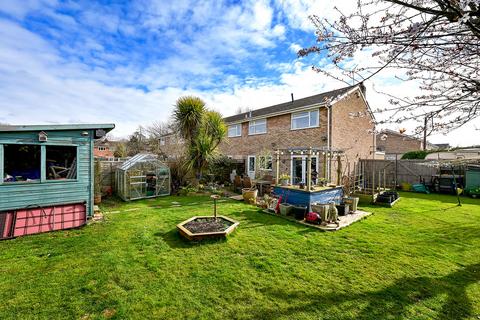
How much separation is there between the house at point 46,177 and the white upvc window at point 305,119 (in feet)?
38.4

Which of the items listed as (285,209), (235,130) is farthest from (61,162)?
(235,130)

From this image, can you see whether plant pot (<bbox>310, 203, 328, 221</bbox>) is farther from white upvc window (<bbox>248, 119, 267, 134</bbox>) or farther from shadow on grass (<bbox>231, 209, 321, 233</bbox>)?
white upvc window (<bbox>248, 119, 267, 134</bbox>)

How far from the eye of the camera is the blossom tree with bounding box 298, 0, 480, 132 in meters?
2.07

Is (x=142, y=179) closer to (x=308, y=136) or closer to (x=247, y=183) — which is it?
(x=247, y=183)

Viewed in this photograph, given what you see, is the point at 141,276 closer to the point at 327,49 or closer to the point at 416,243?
the point at 327,49

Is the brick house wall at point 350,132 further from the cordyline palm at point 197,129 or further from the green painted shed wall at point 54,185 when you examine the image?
the green painted shed wall at point 54,185

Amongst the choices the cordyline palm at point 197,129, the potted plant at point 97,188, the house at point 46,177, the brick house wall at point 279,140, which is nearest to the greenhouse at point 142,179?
the potted plant at point 97,188

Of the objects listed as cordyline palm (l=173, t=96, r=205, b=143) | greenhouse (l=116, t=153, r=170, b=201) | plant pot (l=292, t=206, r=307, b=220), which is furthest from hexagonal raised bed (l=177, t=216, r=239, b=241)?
cordyline palm (l=173, t=96, r=205, b=143)

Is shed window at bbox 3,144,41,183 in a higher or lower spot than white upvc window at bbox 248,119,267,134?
lower

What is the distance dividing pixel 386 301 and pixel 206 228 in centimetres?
433

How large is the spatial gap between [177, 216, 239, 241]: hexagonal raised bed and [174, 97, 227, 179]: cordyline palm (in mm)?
6586

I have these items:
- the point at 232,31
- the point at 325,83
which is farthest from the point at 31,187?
the point at 325,83

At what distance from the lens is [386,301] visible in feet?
11.2

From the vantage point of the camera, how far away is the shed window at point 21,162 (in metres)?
6.89
